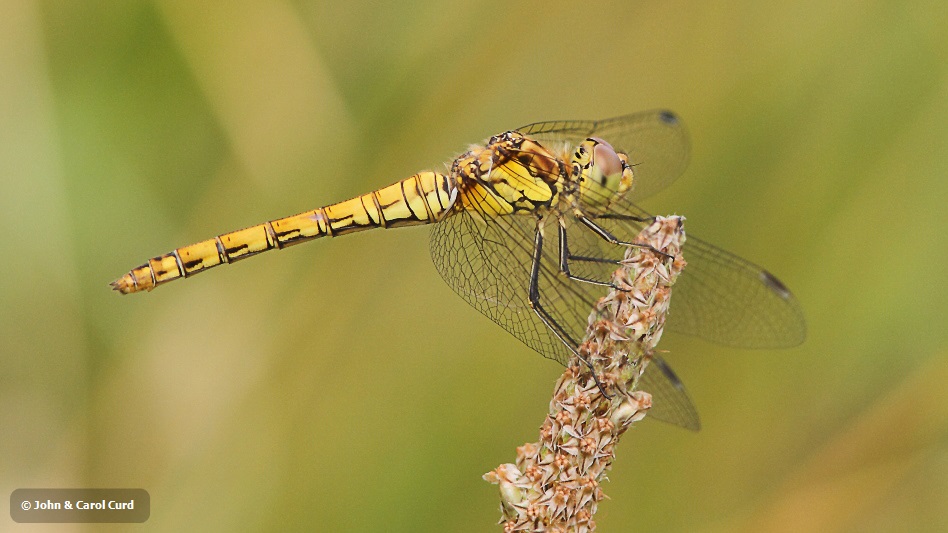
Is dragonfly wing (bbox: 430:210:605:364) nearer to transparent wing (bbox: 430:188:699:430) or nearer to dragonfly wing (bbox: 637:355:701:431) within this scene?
transparent wing (bbox: 430:188:699:430)

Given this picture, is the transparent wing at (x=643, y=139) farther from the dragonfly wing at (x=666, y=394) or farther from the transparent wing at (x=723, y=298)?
the dragonfly wing at (x=666, y=394)

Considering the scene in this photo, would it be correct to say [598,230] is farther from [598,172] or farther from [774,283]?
[774,283]

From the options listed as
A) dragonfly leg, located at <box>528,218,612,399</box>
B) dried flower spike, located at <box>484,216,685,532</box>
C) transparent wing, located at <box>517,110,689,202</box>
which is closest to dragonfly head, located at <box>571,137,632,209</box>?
transparent wing, located at <box>517,110,689,202</box>

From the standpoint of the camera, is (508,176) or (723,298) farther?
(508,176)

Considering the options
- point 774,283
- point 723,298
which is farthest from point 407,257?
point 774,283

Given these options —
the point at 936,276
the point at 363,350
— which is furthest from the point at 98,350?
the point at 936,276

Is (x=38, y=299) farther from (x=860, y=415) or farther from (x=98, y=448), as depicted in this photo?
(x=860, y=415)
